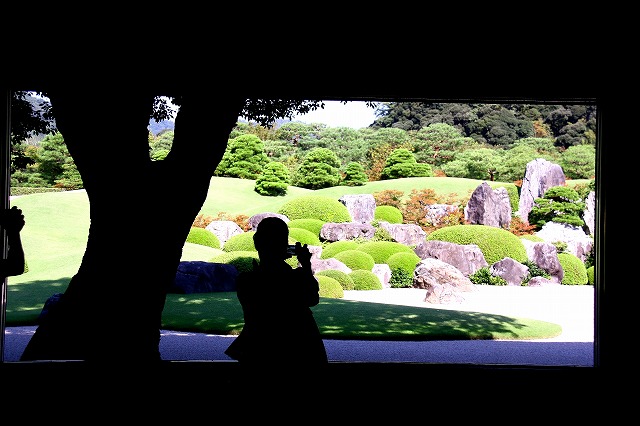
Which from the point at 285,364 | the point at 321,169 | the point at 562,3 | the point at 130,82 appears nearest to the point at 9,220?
the point at 285,364

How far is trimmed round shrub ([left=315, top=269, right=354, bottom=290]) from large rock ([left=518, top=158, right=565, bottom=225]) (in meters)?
5.61

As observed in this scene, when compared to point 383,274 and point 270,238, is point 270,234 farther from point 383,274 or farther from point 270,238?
point 383,274

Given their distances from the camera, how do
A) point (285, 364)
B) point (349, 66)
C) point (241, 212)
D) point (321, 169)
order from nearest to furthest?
point (285, 364) < point (349, 66) < point (241, 212) < point (321, 169)

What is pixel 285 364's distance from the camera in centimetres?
174

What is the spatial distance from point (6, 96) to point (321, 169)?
474 inches

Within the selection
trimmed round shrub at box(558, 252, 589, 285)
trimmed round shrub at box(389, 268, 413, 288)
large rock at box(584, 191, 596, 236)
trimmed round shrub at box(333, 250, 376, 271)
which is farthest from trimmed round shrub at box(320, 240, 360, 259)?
large rock at box(584, 191, 596, 236)

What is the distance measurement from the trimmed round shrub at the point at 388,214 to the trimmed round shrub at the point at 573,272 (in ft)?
12.1

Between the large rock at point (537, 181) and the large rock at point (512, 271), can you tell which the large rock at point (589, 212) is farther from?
the large rock at point (512, 271)

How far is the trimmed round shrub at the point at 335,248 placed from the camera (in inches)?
431

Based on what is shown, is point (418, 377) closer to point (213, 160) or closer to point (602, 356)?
point (602, 356)

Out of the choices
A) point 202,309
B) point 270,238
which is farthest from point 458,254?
point 270,238

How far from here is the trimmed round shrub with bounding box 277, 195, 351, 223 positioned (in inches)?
485

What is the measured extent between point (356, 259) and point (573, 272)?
3.93 metres

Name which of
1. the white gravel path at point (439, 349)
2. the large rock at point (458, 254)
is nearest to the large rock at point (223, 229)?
the large rock at point (458, 254)
